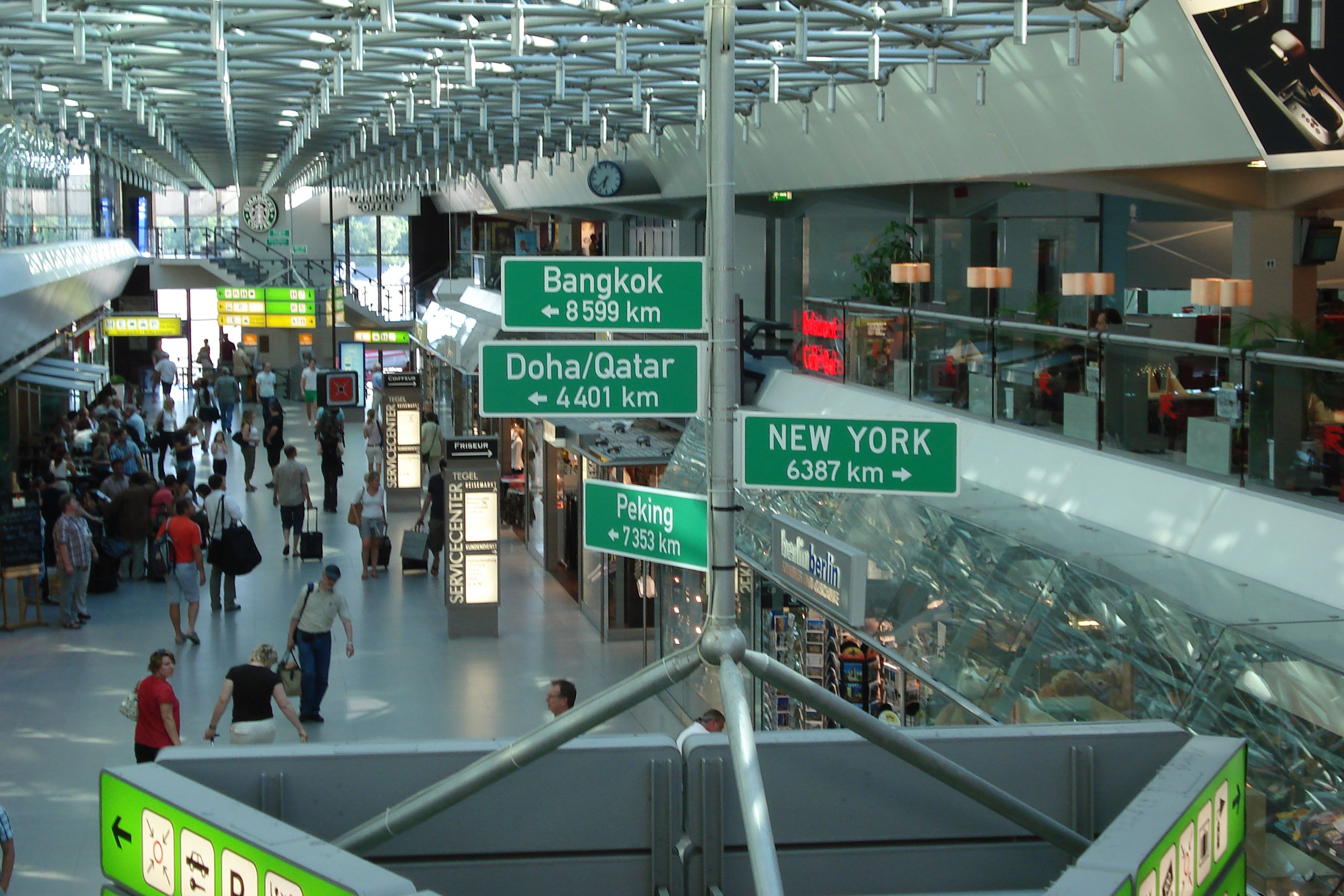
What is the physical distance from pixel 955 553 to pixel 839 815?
4.64 metres

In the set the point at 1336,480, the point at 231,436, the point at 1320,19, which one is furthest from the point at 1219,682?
the point at 231,436

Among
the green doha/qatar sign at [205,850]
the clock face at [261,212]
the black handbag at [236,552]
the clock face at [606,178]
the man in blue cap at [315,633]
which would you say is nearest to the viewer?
Answer: the green doha/qatar sign at [205,850]

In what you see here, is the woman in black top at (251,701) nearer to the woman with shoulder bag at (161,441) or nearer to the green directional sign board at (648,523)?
the green directional sign board at (648,523)

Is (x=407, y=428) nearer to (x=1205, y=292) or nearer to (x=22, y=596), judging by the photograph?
(x=22, y=596)

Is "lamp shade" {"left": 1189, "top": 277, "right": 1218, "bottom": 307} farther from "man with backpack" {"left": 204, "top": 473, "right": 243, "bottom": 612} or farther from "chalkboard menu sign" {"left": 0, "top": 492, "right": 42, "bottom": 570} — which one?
"chalkboard menu sign" {"left": 0, "top": 492, "right": 42, "bottom": 570}

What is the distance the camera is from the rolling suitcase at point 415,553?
1902cm

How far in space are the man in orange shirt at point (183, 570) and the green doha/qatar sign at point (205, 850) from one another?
10.8 metres

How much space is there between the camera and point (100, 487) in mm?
18969

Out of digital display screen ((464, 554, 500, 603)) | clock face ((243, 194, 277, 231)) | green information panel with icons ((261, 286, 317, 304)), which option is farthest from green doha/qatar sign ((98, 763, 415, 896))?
clock face ((243, 194, 277, 231))

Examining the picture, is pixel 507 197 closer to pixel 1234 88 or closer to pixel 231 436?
pixel 231 436

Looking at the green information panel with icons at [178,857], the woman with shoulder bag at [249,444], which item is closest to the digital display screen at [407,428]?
the woman with shoulder bag at [249,444]

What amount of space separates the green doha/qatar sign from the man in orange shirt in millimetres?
10752

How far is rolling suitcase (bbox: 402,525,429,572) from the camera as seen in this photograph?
1902cm

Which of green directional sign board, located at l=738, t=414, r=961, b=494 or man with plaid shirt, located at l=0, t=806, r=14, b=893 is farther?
man with plaid shirt, located at l=0, t=806, r=14, b=893
